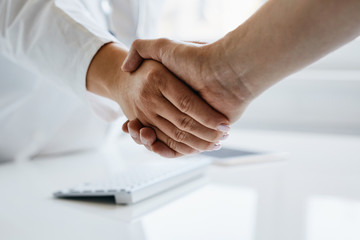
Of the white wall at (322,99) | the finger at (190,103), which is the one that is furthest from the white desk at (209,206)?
the white wall at (322,99)

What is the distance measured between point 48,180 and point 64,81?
18 centimetres

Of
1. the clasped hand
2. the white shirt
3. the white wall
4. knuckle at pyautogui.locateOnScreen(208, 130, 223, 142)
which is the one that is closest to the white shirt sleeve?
the white shirt

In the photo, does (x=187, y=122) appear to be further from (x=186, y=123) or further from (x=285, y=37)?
(x=285, y=37)

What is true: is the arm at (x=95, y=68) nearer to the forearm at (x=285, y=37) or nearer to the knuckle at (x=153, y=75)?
the knuckle at (x=153, y=75)

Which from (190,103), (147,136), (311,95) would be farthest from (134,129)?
(311,95)

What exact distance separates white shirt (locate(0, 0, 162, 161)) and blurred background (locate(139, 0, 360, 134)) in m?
0.37

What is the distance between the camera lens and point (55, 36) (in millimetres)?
725

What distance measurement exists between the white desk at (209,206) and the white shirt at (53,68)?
0.08m

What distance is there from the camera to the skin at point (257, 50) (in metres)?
0.45

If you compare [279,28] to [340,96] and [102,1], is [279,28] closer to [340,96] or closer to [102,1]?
[102,1]

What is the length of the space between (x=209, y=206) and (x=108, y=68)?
0.91 feet

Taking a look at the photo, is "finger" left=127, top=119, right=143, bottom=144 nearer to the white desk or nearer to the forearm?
the white desk

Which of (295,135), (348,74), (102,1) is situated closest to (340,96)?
(348,74)

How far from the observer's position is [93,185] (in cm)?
64
